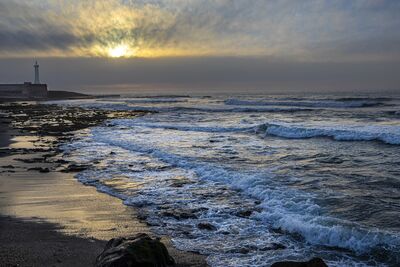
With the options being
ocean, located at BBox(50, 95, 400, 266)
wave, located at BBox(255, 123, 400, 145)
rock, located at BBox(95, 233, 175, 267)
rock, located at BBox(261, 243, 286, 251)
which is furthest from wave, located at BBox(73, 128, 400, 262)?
wave, located at BBox(255, 123, 400, 145)

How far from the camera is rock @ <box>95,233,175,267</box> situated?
4.39 meters

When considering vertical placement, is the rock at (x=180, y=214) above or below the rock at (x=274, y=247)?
below

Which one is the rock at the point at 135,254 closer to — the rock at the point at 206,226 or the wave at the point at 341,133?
the rock at the point at 206,226

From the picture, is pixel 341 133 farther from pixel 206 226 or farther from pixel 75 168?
pixel 206 226

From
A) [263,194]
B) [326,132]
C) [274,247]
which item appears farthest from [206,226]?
[326,132]

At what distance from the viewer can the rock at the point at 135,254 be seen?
439 cm

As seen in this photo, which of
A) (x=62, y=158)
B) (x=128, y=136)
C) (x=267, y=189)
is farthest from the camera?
(x=128, y=136)

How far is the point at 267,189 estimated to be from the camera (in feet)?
29.4

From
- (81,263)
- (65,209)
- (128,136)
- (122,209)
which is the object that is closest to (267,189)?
(122,209)

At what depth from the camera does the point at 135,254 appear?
4.48 m

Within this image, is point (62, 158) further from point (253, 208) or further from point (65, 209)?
point (253, 208)

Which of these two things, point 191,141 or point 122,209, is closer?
point 122,209

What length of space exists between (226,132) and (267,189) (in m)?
14.6

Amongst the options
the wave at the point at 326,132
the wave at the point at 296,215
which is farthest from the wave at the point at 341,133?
the wave at the point at 296,215
